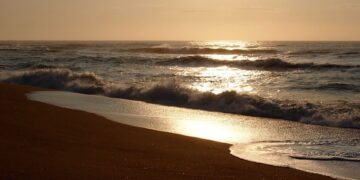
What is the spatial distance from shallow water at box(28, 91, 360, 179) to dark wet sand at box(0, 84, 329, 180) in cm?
48

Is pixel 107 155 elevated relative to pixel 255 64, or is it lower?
elevated

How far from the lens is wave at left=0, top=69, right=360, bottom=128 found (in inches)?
404

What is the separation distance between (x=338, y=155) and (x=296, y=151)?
536mm

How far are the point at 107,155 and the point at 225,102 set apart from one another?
6.86 meters

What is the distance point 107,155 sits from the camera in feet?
18.4

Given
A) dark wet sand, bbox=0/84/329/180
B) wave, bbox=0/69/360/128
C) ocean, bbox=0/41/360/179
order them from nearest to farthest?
dark wet sand, bbox=0/84/329/180 < ocean, bbox=0/41/360/179 < wave, bbox=0/69/360/128

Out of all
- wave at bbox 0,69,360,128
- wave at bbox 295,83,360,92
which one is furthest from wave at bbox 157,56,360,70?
wave at bbox 0,69,360,128

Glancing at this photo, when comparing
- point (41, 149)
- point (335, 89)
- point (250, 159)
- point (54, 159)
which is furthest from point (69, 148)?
point (335, 89)

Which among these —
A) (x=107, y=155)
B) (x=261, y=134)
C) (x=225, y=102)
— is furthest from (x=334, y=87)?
(x=107, y=155)

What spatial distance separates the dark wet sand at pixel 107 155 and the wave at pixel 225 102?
3747 mm

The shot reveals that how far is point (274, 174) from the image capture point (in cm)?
539

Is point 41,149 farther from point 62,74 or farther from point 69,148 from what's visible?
point 62,74

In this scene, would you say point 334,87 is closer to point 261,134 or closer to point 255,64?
point 261,134

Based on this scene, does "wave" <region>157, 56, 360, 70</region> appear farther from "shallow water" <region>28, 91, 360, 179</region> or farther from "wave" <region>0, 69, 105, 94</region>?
"shallow water" <region>28, 91, 360, 179</region>
